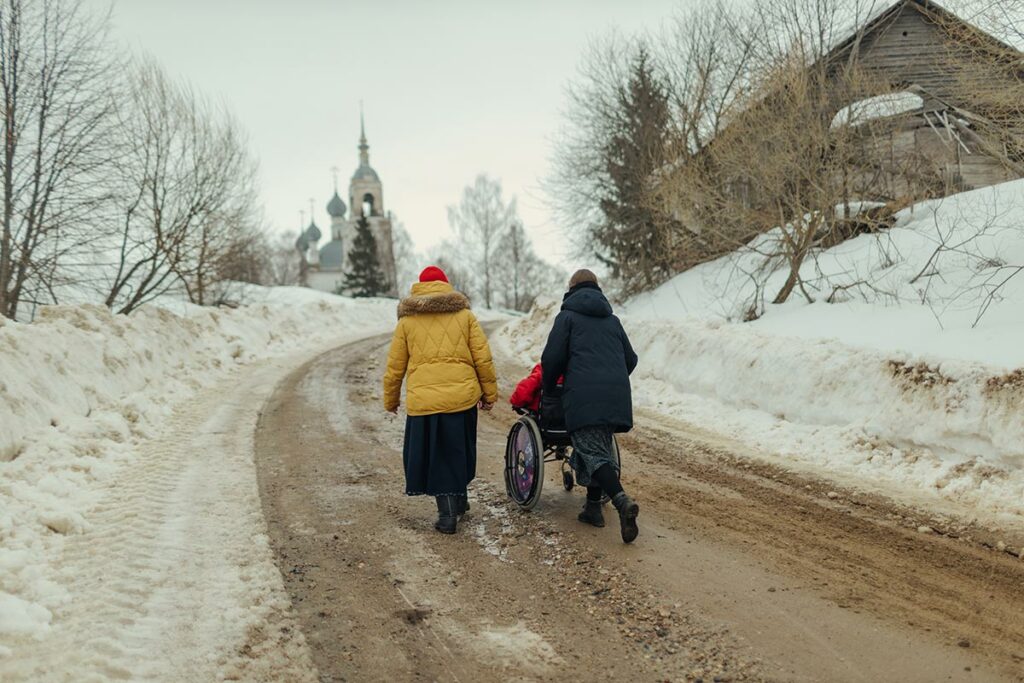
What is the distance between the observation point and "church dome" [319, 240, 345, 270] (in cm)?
9794

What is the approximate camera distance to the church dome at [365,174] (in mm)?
84875

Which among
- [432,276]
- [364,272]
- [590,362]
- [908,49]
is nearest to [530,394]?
[590,362]

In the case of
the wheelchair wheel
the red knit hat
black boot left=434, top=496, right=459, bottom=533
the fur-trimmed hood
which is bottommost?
black boot left=434, top=496, right=459, bottom=533

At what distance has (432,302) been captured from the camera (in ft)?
18.4

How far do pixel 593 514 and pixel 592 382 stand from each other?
39.2 inches

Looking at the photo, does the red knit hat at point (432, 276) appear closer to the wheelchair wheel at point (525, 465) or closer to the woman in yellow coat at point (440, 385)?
the woman in yellow coat at point (440, 385)

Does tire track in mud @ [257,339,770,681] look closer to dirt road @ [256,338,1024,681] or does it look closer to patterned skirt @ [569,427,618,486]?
dirt road @ [256,338,1024,681]

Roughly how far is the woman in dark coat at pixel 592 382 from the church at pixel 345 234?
5966 centimetres

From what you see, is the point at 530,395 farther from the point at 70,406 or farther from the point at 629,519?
the point at 70,406

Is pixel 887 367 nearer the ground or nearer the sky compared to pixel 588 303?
nearer the ground

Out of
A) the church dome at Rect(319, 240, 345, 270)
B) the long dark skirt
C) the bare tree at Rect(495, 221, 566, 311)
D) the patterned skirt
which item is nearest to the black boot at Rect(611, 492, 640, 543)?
the patterned skirt

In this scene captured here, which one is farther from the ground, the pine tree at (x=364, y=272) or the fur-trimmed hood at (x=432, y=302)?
the pine tree at (x=364, y=272)

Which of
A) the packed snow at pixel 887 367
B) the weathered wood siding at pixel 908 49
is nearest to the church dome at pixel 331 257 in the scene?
the weathered wood siding at pixel 908 49

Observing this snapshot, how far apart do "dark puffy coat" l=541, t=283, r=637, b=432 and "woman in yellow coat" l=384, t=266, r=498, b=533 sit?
57 centimetres
